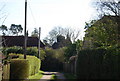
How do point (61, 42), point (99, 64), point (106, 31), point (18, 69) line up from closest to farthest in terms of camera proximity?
point (99, 64)
point (18, 69)
point (106, 31)
point (61, 42)

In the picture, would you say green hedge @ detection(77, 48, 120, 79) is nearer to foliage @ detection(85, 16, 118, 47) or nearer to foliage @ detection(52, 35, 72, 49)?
foliage @ detection(85, 16, 118, 47)

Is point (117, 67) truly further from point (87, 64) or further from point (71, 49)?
point (71, 49)

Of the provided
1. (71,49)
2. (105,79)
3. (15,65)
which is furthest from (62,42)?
(105,79)

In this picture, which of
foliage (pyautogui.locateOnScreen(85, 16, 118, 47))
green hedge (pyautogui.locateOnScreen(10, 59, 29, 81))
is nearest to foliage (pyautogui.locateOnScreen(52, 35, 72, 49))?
foliage (pyautogui.locateOnScreen(85, 16, 118, 47))

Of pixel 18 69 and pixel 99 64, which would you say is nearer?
pixel 99 64

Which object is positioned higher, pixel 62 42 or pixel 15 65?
pixel 62 42

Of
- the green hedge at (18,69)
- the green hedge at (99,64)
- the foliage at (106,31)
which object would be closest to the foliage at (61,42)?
the foliage at (106,31)

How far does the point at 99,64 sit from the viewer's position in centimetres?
1577

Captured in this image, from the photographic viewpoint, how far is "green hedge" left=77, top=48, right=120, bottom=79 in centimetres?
1351

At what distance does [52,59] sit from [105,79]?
41.2 m

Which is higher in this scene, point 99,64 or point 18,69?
point 99,64

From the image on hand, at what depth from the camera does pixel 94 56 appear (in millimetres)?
16750

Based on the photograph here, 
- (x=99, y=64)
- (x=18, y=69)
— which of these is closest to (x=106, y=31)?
(x=99, y=64)

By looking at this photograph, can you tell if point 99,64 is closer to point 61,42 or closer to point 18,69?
point 18,69
